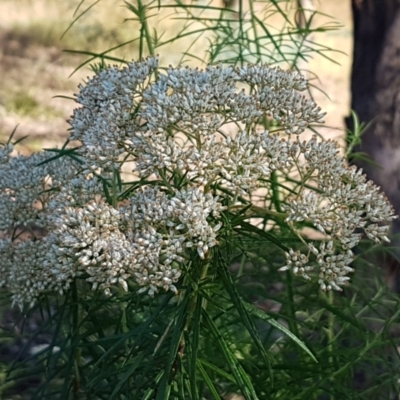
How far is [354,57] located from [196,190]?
83.3 inches

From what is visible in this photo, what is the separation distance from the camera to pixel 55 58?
9766 mm

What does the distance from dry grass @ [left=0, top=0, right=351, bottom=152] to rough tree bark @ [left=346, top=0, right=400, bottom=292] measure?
12.6 ft

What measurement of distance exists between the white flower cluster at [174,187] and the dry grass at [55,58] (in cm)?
518

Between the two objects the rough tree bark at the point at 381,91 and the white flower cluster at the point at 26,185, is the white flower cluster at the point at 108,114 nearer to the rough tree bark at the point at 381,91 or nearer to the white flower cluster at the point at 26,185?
the white flower cluster at the point at 26,185

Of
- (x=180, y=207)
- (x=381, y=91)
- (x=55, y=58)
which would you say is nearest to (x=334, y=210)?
(x=180, y=207)

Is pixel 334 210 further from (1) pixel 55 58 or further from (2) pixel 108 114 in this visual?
(1) pixel 55 58

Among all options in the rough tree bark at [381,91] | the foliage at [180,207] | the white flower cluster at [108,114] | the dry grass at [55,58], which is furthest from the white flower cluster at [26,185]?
the dry grass at [55,58]

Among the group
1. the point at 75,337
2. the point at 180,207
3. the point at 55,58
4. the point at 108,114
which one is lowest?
the point at 75,337

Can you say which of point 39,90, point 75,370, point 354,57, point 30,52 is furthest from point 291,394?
point 30,52

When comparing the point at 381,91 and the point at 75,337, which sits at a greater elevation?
the point at 381,91

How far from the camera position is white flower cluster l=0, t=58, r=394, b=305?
1.24 meters

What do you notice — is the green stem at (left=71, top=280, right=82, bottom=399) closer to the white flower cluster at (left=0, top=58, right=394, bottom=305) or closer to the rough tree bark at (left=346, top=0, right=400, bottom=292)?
the white flower cluster at (left=0, top=58, right=394, bottom=305)

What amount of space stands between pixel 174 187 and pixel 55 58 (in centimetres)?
881

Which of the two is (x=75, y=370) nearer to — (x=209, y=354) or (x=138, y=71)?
(x=209, y=354)
